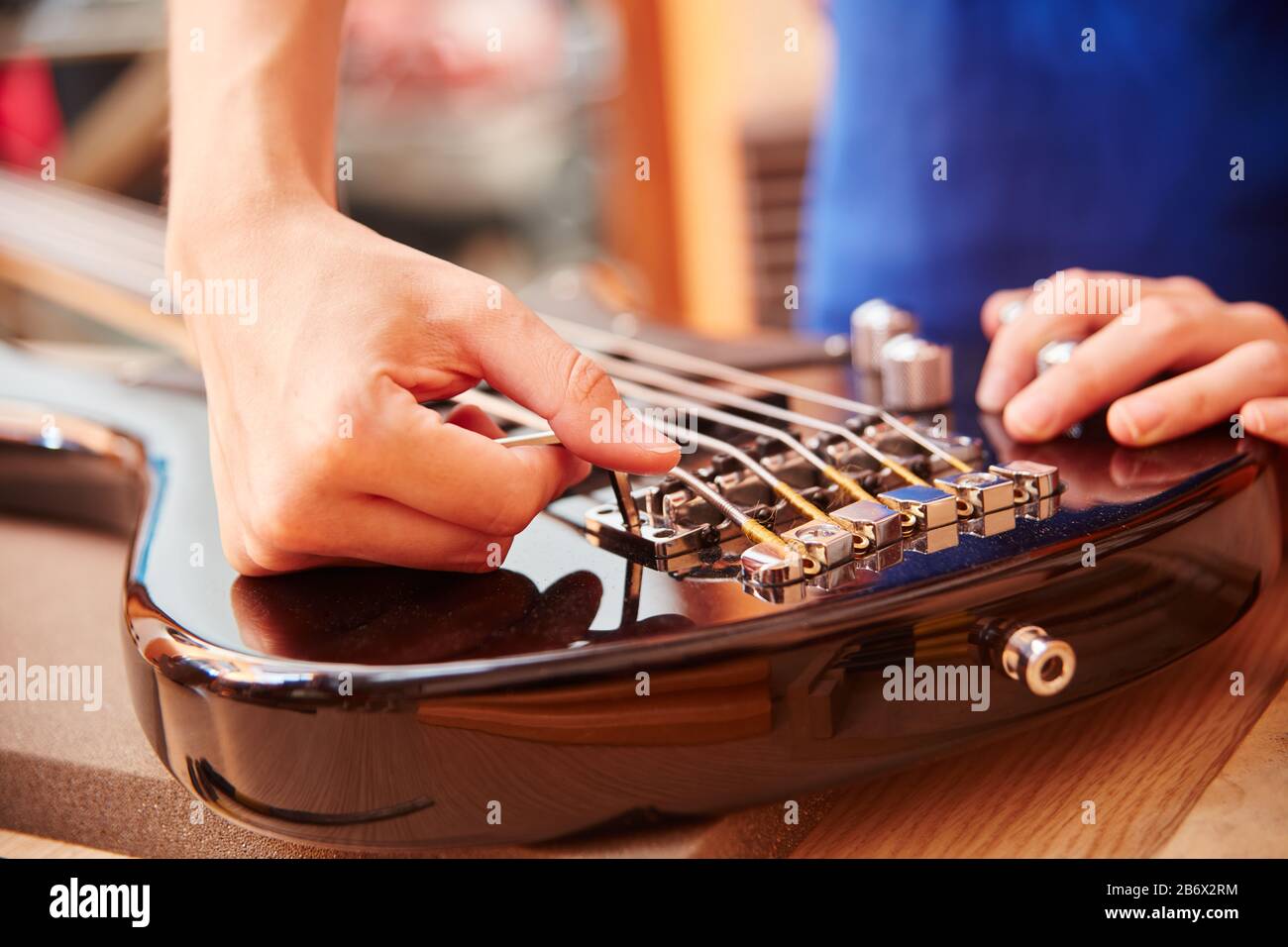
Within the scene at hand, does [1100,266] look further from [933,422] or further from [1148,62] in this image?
[933,422]

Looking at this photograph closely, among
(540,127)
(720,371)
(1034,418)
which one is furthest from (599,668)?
(540,127)

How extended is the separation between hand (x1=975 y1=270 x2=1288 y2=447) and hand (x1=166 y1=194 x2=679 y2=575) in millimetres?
313

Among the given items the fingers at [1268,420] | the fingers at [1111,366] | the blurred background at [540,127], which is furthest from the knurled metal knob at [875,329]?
the blurred background at [540,127]

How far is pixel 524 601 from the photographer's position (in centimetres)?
55

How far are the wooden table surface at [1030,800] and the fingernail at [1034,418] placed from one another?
0.56 ft

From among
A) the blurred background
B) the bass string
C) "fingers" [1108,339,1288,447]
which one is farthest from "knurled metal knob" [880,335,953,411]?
the blurred background

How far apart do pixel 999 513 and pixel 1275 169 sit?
2.79 ft

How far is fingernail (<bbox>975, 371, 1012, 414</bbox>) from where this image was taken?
33.7 inches

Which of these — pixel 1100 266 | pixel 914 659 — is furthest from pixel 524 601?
pixel 1100 266

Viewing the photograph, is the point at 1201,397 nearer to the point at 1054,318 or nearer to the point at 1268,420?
the point at 1268,420

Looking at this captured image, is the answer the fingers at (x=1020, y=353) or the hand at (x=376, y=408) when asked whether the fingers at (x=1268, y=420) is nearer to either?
the fingers at (x=1020, y=353)

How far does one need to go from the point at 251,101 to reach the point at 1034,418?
0.53 m

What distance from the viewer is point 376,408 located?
1.74 feet

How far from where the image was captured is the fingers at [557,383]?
1.89ft
